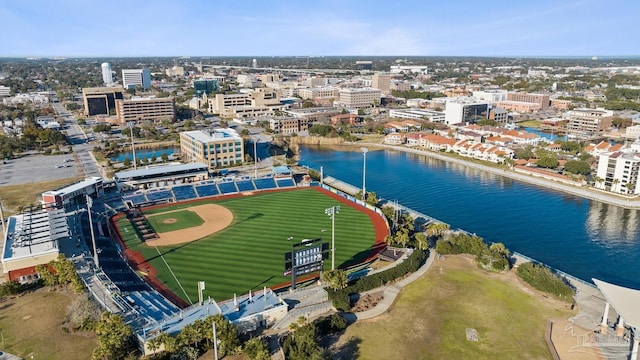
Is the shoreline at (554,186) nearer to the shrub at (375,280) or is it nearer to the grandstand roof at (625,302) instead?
the shrub at (375,280)

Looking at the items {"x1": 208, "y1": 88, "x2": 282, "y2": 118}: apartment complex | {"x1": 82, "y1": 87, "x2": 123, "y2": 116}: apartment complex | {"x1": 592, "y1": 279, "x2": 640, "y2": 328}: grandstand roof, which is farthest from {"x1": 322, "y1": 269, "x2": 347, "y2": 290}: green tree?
{"x1": 82, "y1": 87, "x2": 123, "y2": 116}: apartment complex

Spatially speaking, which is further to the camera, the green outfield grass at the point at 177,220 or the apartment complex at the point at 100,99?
the apartment complex at the point at 100,99

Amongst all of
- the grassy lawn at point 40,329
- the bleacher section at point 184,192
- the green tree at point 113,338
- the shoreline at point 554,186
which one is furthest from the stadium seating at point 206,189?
the shoreline at point 554,186

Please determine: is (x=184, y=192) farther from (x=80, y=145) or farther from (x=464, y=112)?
(x=464, y=112)

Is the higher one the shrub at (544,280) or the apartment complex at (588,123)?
the apartment complex at (588,123)

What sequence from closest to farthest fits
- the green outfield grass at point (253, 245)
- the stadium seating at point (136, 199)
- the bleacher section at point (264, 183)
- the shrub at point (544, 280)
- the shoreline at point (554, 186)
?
1. the shrub at point (544, 280)
2. the green outfield grass at point (253, 245)
3. the stadium seating at point (136, 199)
4. the shoreline at point (554, 186)
5. the bleacher section at point (264, 183)

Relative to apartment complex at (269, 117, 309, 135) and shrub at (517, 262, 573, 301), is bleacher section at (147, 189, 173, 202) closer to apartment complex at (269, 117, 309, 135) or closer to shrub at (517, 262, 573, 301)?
shrub at (517, 262, 573, 301)

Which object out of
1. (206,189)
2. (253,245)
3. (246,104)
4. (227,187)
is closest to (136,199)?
(206,189)

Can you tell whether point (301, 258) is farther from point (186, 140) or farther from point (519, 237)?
point (186, 140)
